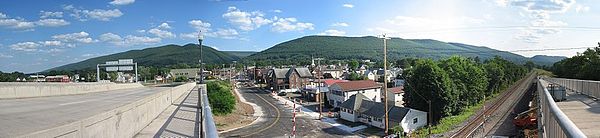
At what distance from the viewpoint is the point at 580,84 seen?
20547 mm

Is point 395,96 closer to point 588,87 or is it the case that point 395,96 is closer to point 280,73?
point 280,73

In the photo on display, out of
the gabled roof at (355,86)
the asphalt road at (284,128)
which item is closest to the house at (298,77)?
the gabled roof at (355,86)

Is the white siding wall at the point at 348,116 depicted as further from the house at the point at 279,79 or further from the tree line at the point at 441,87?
the house at the point at 279,79

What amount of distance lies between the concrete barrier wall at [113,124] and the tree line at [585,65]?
42.1 metres

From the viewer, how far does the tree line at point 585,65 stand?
38500mm

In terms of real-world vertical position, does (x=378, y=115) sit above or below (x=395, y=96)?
below

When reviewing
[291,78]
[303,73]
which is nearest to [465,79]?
[291,78]

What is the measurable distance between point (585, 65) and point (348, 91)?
25.3m

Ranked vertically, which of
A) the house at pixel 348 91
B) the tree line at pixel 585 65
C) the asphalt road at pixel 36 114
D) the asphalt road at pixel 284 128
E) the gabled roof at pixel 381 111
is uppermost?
the tree line at pixel 585 65

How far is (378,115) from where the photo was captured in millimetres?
33125

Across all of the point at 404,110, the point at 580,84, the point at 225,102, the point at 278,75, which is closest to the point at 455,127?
the point at 404,110

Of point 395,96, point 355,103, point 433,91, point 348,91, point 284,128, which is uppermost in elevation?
point 433,91

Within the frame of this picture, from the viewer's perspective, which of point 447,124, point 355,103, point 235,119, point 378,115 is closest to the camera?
point 447,124

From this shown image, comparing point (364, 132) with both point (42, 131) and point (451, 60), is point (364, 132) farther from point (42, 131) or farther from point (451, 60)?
point (42, 131)
